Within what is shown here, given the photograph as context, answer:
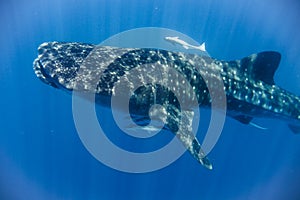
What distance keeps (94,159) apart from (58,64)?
42.8ft

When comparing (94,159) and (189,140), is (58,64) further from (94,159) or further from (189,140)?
(94,159)

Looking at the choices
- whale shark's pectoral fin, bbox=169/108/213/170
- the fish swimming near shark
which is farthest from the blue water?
whale shark's pectoral fin, bbox=169/108/213/170

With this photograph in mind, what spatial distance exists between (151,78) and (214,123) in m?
2.30

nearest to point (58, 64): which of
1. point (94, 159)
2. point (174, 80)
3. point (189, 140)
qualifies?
point (174, 80)

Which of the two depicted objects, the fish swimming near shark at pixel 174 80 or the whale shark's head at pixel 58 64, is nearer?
the whale shark's head at pixel 58 64

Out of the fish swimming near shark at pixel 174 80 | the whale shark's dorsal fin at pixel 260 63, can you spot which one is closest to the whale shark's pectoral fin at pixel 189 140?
the fish swimming near shark at pixel 174 80

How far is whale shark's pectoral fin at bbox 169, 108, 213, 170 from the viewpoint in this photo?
4.52 meters

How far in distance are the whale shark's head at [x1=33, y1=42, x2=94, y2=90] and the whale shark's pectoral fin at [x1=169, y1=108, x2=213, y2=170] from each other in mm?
1847

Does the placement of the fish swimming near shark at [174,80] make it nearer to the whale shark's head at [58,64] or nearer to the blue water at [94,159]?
the whale shark's head at [58,64]

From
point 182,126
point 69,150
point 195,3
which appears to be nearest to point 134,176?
point 69,150

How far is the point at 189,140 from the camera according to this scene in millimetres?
4699

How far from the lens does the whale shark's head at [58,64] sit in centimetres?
430

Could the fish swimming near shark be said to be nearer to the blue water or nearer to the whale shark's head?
→ the whale shark's head

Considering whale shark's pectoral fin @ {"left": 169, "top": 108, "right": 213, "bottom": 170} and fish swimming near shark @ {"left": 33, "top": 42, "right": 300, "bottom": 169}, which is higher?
fish swimming near shark @ {"left": 33, "top": 42, "right": 300, "bottom": 169}
